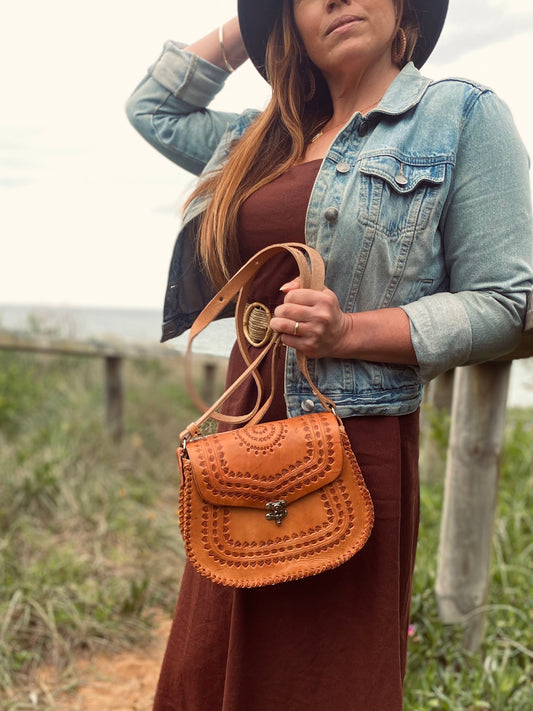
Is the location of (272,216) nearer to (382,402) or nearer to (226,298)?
(226,298)

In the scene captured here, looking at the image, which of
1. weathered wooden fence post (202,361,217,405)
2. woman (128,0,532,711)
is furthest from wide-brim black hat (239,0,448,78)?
weathered wooden fence post (202,361,217,405)

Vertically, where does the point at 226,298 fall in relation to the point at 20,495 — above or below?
above

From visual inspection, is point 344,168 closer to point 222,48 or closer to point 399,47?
point 399,47

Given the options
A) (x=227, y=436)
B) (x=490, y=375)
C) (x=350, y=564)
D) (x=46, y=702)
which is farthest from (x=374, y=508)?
(x=46, y=702)

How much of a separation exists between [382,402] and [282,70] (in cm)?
86

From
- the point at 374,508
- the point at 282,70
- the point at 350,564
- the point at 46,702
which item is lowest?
the point at 46,702

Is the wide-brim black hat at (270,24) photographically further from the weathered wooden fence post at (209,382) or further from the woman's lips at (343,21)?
the weathered wooden fence post at (209,382)

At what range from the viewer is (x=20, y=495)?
406 centimetres

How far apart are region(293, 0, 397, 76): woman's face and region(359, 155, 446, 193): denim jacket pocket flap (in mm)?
265

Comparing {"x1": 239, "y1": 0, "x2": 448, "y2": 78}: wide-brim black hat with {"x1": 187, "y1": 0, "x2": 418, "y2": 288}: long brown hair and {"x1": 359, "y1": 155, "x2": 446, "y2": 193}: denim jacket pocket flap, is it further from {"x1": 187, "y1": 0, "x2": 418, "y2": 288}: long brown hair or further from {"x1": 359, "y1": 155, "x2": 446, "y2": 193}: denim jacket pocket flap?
{"x1": 359, "y1": 155, "x2": 446, "y2": 193}: denim jacket pocket flap

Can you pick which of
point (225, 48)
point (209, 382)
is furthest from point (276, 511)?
point (209, 382)

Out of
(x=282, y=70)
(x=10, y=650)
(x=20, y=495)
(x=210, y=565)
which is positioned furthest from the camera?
(x=20, y=495)

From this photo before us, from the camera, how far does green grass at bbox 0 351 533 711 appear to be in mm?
2631

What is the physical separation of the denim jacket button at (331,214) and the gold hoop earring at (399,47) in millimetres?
452
